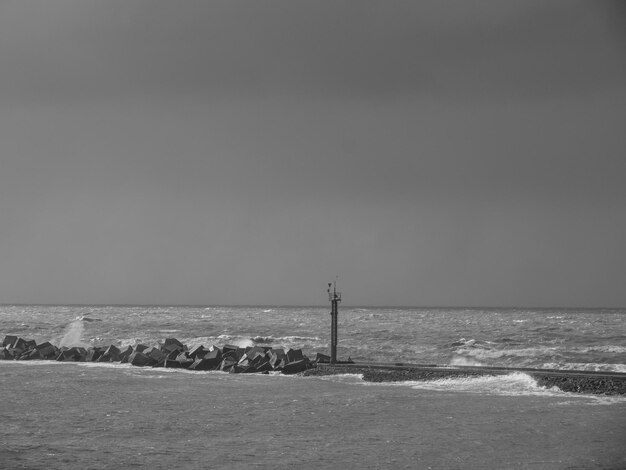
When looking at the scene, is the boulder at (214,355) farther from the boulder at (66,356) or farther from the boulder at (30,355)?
the boulder at (30,355)

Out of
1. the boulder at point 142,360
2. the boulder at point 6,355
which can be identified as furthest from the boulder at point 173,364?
the boulder at point 6,355

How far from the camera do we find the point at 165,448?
54.6ft

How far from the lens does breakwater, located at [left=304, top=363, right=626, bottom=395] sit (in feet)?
88.4

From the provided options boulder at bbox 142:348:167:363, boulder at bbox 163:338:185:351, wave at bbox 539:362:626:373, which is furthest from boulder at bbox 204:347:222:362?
wave at bbox 539:362:626:373

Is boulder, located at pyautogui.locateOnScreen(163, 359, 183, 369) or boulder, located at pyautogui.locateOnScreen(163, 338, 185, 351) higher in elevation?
boulder, located at pyautogui.locateOnScreen(163, 338, 185, 351)

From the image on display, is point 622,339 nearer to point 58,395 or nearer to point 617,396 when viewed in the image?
point 617,396

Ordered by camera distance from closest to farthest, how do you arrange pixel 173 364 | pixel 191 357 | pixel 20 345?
pixel 173 364
pixel 191 357
pixel 20 345

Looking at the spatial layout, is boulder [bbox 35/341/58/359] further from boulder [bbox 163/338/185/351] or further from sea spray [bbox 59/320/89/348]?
sea spray [bbox 59/320/89/348]

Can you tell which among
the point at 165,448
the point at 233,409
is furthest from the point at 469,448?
the point at 233,409

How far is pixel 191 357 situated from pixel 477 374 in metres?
15.9

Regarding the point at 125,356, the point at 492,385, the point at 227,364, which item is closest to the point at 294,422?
the point at 492,385

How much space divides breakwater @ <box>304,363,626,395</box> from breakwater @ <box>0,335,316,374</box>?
2.39 metres

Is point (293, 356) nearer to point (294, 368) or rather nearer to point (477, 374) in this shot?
point (294, 368)

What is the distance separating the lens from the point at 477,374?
30.9 meters
